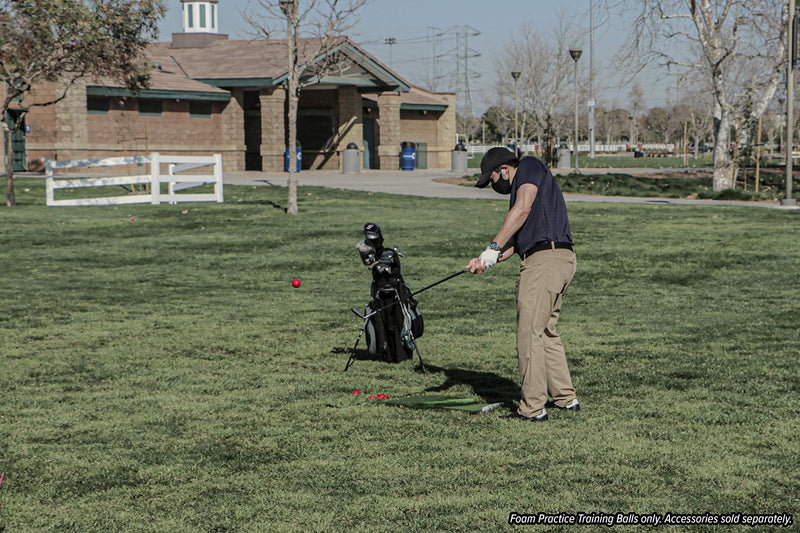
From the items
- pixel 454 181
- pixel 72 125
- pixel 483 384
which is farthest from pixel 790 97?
pixel 72 125

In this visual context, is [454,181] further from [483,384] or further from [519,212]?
[519,212]

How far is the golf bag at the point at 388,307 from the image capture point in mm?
7902

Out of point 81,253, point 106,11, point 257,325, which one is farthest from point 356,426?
point 106,11

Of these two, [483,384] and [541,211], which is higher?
[541,211]

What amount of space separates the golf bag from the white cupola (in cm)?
4493

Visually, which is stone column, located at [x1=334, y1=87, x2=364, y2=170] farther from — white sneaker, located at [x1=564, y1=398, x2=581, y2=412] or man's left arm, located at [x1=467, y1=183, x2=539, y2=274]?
man's left arm, located at [x1=467, y1=183, x2=539, y2=274]

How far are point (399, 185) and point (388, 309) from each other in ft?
87.2

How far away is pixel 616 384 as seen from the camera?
7.43m

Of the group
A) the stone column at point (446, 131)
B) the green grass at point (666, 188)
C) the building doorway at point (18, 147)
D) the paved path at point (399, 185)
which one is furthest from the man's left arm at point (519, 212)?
the stone column at point (446, 131)

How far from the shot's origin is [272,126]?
139 ft

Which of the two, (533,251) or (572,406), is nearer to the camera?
(533,251)

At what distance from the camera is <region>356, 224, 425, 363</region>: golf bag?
7902 mm

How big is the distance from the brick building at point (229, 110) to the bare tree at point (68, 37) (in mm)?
7941

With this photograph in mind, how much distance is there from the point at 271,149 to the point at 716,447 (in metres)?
37.9
